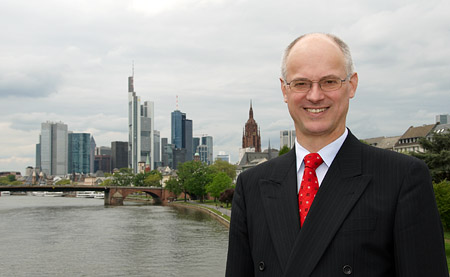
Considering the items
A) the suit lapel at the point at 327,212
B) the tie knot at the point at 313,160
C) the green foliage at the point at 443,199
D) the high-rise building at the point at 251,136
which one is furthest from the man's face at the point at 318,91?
the high-rise building at the point at 251,136

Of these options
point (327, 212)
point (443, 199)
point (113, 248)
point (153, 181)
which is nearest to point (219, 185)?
point (113, 248)

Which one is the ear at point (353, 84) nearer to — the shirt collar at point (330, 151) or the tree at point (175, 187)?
the shirt collar at point (330, 151)

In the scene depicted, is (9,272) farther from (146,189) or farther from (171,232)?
(146,189)

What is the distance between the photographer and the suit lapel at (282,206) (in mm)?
2814

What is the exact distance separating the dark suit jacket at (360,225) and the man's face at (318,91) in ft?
0.57

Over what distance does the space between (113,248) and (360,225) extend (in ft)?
133

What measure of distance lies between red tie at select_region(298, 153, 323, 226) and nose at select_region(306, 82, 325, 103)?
1.05ft

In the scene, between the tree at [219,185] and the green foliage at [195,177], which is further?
the green foliage at [195,177]

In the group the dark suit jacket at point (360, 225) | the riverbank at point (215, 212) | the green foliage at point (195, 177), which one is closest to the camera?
the dark suit jacket at point (360, 225)

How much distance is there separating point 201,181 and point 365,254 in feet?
325

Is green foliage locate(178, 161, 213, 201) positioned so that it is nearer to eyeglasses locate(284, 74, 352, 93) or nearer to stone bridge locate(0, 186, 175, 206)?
stone bridge locate(0, 186, 175, 206)

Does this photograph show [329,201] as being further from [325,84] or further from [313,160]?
[325,84]

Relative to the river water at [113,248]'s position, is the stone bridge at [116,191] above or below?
above

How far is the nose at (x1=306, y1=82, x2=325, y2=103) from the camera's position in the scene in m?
2.89
